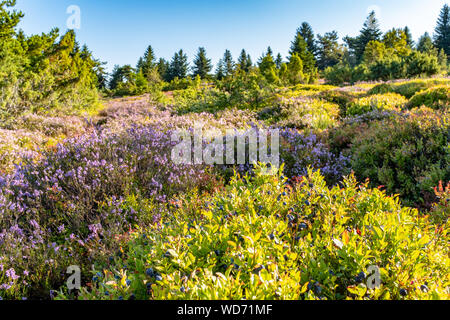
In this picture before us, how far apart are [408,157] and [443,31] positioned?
247ft

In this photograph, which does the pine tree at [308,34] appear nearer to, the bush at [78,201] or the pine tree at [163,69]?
the pine tree at [163,69]

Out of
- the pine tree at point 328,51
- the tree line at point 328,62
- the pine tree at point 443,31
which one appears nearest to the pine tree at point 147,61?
the tree line at point 328,62

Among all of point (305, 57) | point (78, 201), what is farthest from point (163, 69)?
point (78, 201)

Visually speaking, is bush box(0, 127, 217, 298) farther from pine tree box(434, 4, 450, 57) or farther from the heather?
pine tree box(434, 4, 450, 57)

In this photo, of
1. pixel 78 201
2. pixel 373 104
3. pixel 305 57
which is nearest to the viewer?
pixel 78 201

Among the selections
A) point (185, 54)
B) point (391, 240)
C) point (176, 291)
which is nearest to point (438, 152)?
point (391, 240)

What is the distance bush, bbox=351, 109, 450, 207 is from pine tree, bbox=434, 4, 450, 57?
69.8 meters

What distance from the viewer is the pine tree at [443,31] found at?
5538cm

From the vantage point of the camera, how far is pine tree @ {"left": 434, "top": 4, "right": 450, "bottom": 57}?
55375 millimetres

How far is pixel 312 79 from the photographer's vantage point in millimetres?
35938

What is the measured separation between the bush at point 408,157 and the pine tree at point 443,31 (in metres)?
69.8

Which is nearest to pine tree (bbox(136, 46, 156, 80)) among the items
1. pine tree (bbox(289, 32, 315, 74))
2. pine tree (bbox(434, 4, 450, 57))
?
pine tree (bbox(289, 32, 315, 74))

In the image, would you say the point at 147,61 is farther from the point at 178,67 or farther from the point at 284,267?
the point at 284,267

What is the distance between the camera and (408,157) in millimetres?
4207
